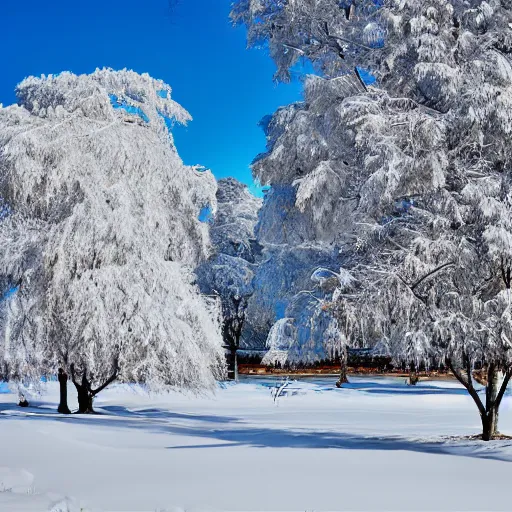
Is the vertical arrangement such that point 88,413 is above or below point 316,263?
below

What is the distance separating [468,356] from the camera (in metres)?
9.98

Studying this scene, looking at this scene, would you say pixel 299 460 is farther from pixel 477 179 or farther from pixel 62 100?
pixel 62 100

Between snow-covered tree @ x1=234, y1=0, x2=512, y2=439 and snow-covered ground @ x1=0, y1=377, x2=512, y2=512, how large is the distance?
5.67 feet

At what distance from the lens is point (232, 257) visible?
106 ft

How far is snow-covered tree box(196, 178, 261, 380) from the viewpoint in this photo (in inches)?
1249

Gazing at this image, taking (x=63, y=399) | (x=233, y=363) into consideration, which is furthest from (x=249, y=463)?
(x=233, y=363)

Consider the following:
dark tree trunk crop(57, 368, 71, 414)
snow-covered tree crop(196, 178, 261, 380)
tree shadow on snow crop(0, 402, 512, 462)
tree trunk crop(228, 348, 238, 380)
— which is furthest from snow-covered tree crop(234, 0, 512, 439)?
tree trunk crop(228, 348, 238, 380)

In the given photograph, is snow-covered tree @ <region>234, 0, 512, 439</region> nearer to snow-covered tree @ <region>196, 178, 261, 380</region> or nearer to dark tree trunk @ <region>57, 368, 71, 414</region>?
dark tree trunk @ <region>57, 368, 71, 414</region>

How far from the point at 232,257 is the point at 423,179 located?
22697 millimetres

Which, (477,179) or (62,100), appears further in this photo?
(62,100)

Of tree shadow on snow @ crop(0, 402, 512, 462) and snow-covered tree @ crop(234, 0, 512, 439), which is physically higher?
snow-covered tree @ crop(234, 0, 512, 439)

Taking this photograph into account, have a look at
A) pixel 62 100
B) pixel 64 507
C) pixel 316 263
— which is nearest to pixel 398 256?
pixel 316 263

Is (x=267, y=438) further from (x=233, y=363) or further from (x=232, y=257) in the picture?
(x=233, y=363)

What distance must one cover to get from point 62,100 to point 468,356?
34.2ft
